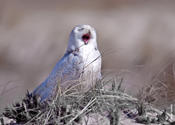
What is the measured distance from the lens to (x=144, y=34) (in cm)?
1412

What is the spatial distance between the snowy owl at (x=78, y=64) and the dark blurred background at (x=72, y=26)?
6385mm

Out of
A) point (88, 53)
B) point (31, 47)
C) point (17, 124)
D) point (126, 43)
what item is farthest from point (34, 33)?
point (17, 124)

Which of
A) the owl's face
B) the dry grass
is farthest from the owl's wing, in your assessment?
the dry grass

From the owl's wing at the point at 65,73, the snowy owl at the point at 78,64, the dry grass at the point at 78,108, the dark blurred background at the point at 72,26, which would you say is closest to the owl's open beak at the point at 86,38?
the snowy owl at the point at 78,64

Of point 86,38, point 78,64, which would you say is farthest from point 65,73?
point 86,38

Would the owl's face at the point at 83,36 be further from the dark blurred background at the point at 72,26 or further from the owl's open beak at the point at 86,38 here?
the dark blurred background at the point at 72,26

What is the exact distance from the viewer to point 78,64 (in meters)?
4.70

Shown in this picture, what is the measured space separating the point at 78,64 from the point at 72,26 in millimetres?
9762

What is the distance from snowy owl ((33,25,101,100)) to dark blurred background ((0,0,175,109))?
6.38 metres

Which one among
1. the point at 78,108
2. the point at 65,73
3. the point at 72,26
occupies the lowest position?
the point at 78,108

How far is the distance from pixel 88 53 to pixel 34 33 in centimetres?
984

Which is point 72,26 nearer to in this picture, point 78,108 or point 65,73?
point 65,73

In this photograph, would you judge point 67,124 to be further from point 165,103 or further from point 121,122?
point 165,103

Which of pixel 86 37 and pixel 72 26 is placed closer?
pixel 86 37
